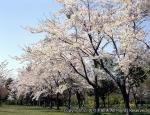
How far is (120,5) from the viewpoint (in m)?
29.2

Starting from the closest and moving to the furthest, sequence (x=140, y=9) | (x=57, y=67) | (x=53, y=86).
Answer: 1. (x=140, y=9)
2. (x=57, y=67)
3. (x=53, y=86)

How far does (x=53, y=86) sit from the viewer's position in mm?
61969

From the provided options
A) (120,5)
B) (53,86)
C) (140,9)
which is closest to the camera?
(140,9)

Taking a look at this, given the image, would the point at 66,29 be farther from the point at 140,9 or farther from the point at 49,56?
the point at 140,9

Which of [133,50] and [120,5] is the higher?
[120,5]

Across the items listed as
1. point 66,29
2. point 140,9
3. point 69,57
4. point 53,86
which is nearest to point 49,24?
point 66,29

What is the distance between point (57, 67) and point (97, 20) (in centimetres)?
653

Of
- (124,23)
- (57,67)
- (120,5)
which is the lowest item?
(57,67)

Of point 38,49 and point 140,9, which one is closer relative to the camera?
point 140,9

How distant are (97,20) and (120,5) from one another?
2.39m

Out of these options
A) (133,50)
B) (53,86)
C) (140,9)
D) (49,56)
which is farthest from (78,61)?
(53,86)

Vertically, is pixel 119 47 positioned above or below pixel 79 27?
below

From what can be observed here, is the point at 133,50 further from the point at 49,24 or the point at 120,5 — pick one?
the point at 49,24

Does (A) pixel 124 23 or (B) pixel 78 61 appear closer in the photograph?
(A) pixel 124 23
